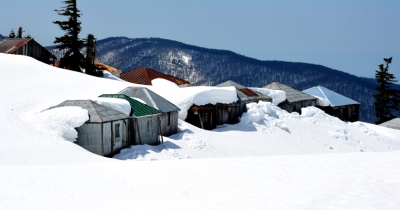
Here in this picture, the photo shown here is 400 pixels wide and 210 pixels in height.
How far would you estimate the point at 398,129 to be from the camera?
156ft

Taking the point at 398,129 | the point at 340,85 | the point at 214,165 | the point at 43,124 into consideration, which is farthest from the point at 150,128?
the point at 340,85

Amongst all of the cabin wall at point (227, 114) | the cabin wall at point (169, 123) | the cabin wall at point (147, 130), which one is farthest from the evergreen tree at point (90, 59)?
the cabin wall at point (147, 130)

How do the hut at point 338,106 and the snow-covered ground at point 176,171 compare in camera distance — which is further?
the hut at point 338,106

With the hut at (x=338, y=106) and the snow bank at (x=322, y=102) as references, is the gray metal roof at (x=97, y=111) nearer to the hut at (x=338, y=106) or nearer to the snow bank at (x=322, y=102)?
the snow bank at (x=322, y=102)

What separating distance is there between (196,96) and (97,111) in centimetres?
1226

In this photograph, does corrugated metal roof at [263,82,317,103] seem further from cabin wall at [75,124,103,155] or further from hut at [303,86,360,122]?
cabin wall at [75,124,103,155]

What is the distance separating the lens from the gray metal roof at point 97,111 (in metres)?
22.8

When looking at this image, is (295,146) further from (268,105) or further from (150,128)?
(150,128)

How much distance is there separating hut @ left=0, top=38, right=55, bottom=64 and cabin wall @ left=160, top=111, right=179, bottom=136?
22487 mm

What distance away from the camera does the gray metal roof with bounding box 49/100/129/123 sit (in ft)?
74.7

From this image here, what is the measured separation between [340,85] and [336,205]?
15815 cm

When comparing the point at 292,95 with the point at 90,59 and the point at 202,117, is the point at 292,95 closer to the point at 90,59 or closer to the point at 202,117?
the point at 202,117

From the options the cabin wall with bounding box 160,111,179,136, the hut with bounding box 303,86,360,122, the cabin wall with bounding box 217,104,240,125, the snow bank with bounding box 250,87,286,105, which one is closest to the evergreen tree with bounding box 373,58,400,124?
the hut with bounding box 303,86,360,122

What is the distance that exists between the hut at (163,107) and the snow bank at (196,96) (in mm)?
3432
